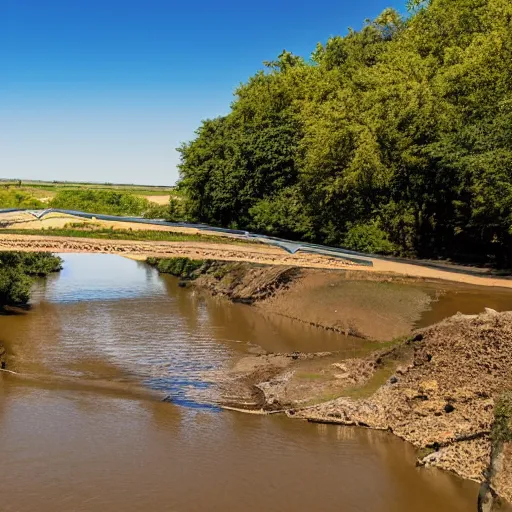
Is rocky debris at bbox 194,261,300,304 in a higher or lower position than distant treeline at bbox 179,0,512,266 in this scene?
lower

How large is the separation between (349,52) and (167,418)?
116ft

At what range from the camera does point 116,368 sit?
51.3 ft

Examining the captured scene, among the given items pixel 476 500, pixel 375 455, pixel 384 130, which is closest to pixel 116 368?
pixel 375 455

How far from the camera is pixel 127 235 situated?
58.5ft

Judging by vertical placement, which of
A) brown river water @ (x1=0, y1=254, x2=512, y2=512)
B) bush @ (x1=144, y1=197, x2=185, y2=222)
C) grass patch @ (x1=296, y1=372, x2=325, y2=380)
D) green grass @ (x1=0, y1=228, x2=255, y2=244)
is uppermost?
bush @ (x1=144, y1=197, x2=185, y2=222)

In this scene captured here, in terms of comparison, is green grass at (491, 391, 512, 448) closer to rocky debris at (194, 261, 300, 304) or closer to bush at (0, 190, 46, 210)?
rocky debris at (194, 261, 300, 304)

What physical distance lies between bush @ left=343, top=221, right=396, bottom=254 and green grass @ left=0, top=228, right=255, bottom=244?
9287mm

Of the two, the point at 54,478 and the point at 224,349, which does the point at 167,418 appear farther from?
the point at 224,349

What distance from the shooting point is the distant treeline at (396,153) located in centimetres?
2088

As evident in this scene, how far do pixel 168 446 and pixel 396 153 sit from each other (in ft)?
53.8

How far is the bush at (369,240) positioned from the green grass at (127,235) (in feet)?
30.5

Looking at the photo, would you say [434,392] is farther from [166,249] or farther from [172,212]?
[172,212]

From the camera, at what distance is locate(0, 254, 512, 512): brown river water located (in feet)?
30.3

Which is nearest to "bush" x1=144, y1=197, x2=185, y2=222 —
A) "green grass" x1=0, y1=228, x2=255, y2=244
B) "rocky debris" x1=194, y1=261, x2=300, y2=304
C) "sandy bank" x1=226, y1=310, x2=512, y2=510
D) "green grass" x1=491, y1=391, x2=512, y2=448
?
"rocky debris" x1=194, y1=261, x2=300, y2=304
